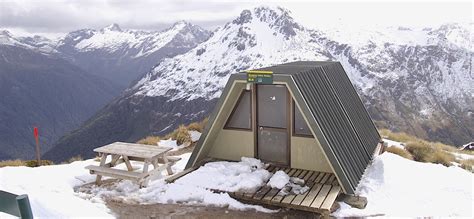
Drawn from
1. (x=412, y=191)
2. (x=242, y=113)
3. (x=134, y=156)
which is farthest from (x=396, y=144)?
(x=134, y=156)

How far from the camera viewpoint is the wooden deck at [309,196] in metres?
8.78

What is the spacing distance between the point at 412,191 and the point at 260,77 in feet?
15.6

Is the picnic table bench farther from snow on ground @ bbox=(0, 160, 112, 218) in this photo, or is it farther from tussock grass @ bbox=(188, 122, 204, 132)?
tussock grass @ bbox=(188, 122, 204, 132)

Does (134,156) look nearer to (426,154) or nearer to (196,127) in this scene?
(196,127)

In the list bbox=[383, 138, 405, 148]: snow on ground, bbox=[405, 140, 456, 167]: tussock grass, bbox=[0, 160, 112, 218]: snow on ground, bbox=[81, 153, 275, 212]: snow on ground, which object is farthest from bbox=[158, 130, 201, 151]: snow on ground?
bbox=[405, 140, 456, 167]: tussock grass

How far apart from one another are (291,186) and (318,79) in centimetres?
354

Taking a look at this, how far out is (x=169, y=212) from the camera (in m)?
9.26

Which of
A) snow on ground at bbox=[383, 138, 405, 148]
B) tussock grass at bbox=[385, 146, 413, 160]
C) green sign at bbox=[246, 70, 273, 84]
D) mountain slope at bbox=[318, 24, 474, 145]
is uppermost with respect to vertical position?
green sign at bbox=[246, 70, 273, 84]

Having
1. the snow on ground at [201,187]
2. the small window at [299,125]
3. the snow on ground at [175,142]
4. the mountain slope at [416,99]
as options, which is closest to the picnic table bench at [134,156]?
the snow on ground at [201,187]

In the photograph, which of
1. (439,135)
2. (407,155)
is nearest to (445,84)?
(439,135)

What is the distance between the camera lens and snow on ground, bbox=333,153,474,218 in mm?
9258

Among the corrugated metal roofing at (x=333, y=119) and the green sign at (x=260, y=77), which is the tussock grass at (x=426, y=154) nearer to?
the corrugated metal roofing at (x=333, y=119)

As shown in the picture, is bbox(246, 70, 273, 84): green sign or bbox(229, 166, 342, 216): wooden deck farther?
bbox(246, 70, 273, 84): green sign

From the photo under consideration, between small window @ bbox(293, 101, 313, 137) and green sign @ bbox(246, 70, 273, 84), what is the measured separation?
1.10 meters
